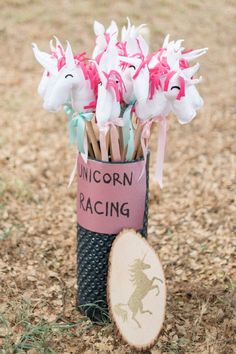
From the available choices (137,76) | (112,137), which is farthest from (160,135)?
(137,76)

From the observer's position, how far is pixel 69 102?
2.49 meters

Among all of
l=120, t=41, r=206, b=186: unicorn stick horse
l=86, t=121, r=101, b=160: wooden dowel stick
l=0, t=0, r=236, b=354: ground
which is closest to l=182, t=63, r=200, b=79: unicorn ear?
l=120, t=41, r=206, b=186: unicorn stick horse

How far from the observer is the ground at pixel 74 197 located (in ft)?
8.66

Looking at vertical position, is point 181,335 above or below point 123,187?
below

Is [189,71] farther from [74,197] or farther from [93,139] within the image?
[74,197]

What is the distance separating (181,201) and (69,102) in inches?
55.4

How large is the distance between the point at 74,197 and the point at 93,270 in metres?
1.26

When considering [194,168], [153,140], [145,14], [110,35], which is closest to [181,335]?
[110,35]

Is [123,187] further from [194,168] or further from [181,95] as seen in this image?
[194,168]

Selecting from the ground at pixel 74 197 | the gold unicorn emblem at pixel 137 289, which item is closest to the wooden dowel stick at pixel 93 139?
the gold unicorn emblem at pixel 137 289

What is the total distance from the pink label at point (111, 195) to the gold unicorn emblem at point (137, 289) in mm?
137

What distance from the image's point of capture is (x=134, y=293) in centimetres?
247

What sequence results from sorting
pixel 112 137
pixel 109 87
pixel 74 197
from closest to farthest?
pixel 109 87 → pixel 112 137 → pixel 74 197

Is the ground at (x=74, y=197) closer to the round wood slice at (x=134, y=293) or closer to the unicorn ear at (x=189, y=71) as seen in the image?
the round wood slice at (x=134, y=293)
